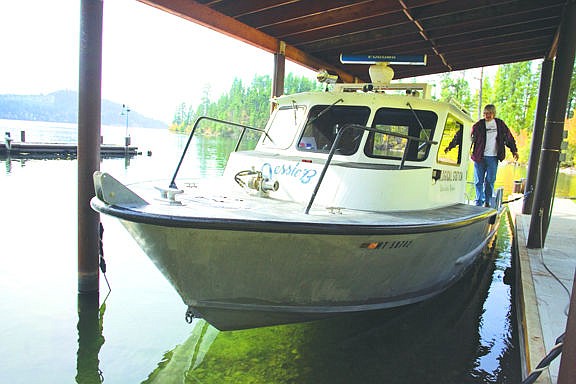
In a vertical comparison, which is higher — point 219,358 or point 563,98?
point 563,98

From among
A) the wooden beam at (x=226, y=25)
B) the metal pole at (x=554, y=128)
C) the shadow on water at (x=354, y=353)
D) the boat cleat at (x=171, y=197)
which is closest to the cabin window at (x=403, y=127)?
A: the shadow on water at (x=354, y=353)

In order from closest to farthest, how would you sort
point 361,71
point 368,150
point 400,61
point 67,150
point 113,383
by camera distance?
point 113,383 < point 368,150 < point 400,61 < point 361,71 < point 67,150

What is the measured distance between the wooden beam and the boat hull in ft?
11.2

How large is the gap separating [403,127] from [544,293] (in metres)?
2.30

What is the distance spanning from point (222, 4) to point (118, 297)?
168 inches

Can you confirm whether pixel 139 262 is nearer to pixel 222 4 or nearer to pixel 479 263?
pixel 222 4

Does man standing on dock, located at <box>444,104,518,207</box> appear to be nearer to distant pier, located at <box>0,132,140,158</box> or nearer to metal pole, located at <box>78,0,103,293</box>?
metal pole, located at <box>78,0,103,293</box>

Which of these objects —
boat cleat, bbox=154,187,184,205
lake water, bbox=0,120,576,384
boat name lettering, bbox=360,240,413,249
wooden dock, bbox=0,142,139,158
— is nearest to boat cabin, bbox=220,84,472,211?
boat name lettering, bbox=360,240,413,249

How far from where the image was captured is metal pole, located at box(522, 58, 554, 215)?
9672 millimetres

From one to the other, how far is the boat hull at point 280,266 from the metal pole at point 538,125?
281 inches

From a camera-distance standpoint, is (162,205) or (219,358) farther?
(219,358)

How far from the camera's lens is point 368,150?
16.0 ft

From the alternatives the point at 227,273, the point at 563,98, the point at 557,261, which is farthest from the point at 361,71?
the point at 227,273

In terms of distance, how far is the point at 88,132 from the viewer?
4922 mm
